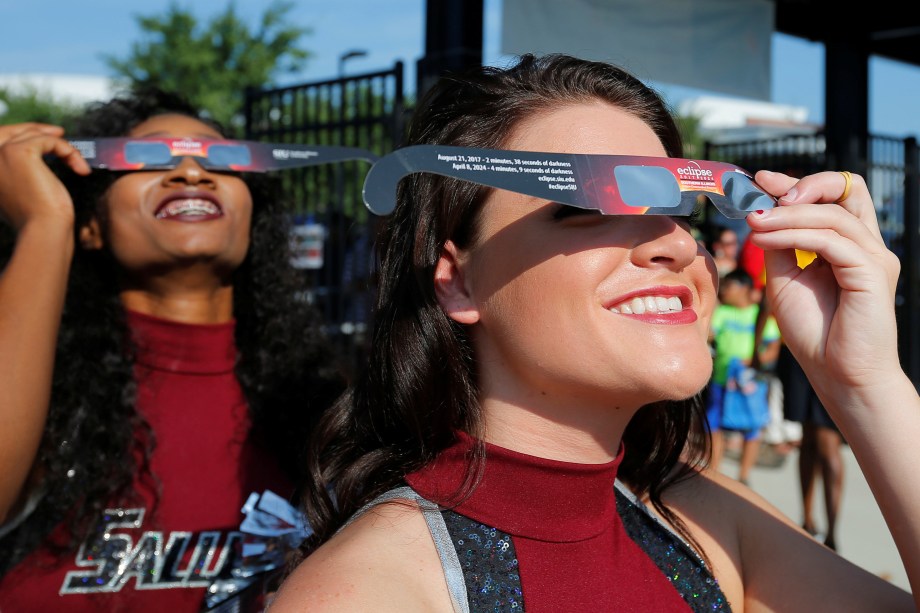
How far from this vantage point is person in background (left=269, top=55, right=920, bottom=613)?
1436mm

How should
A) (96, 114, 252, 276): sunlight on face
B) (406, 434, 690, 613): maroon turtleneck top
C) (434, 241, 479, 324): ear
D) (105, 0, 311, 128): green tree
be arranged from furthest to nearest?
1. (105, 0, 311, 128): green tree
2. (96, 114, 252, 276): sunlight on face
3. (434, 241, 479, 324): ear
4. (406, 434, 690, 613): maroon turtleneck top

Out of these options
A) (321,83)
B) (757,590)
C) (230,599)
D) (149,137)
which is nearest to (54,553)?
(230,599)

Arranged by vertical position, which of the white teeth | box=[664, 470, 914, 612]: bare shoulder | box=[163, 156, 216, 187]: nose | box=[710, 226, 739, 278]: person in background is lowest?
box=[664, 470, 914, 612]: bare shoulder

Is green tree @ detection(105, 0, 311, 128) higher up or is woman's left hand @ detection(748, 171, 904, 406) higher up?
green tree @ detection(105, 0, 311, 128)

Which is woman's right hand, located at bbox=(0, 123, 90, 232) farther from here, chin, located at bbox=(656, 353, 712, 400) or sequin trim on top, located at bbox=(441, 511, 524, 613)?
chin, located at bbox=(656, 353, 712, 400)

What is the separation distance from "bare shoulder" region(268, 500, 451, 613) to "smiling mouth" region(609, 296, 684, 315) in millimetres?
454

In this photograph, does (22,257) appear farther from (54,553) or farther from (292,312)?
(292,312)

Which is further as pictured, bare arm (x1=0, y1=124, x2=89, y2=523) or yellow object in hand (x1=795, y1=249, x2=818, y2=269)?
bare arm (x1=0, y1=124, x2=89, y2=523)

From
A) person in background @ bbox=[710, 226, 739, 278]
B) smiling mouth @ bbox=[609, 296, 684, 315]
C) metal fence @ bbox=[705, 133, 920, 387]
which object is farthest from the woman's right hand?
person in background @ bbox=[710, 226, 739, 278]

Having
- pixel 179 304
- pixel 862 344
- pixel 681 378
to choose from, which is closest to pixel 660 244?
pixel 681 378

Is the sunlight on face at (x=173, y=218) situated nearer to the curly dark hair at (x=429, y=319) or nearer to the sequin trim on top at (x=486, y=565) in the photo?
the curly dark hair at (x=429, y=319)

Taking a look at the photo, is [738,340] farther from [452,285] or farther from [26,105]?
[26,105]

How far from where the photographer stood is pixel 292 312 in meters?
2.81

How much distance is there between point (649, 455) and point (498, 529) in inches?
19.4
